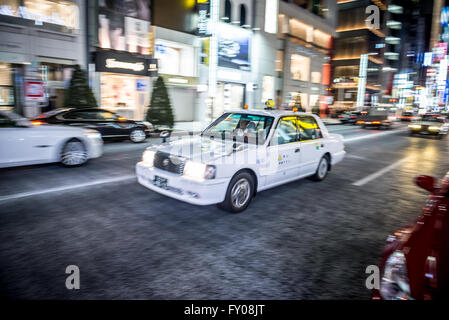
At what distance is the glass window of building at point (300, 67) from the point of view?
37938mm

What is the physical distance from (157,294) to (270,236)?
1.83 meters

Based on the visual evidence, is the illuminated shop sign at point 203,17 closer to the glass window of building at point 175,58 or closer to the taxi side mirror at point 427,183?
the glass window of building at point 175,58

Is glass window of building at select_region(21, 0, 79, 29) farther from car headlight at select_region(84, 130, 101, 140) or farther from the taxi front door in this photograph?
the taxi front door

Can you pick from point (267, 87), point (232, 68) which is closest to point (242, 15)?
point (232, 68)

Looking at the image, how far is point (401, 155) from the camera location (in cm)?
1206

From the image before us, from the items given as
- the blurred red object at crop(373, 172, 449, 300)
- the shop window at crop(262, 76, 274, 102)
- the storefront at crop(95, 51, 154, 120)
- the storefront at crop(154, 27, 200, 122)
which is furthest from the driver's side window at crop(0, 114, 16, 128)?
the shop window at crop(262, 76, 274, 102)

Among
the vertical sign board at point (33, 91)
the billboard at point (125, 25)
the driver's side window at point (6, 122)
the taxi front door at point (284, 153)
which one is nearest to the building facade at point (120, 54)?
the billboard at point (125, 25)

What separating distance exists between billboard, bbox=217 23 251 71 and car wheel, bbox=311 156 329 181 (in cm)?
2177

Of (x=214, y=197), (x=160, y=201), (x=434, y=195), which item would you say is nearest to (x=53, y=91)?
(x=160, y=201)

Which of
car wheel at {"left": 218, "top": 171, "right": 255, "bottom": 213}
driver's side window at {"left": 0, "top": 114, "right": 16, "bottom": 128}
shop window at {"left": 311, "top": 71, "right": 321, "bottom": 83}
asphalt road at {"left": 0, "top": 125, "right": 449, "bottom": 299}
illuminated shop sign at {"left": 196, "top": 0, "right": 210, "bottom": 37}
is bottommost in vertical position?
asphalt road at {"left": 0, "top": 125, "right": 449, "bottom": 299}

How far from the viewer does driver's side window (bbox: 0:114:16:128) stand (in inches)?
257

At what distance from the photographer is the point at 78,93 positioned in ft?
50.8

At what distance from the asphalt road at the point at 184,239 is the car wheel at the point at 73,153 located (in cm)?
72

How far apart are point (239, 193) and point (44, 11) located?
17.3 metres
